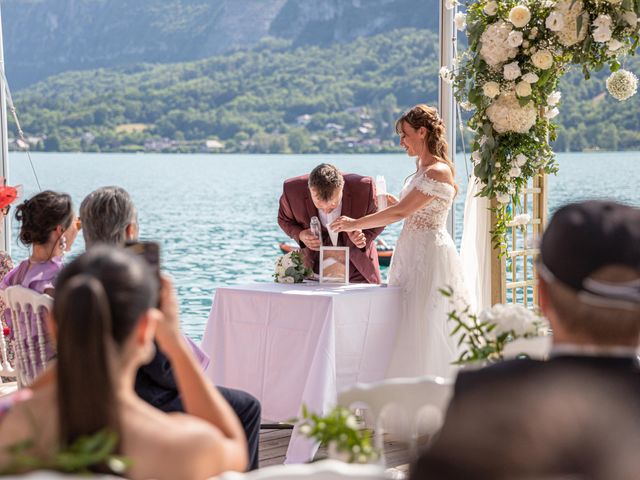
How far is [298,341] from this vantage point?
4.21 m

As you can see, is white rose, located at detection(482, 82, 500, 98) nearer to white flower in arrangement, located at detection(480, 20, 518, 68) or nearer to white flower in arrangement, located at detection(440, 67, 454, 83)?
white flower in arrangement, located at detection(480, 20, 518, 68)

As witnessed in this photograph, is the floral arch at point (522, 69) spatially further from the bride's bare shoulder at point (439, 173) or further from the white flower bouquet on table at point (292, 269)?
the white flower bouquet on table at point (292, 269)

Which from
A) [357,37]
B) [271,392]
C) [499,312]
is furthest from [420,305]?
[357,37]

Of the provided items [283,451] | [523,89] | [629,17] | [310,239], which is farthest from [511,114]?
[283,451]

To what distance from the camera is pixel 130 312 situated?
61.5 inches

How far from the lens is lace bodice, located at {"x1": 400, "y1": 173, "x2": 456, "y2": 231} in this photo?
173 inches

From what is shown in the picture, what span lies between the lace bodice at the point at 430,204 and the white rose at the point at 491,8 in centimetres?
89

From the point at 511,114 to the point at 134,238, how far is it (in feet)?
7.38

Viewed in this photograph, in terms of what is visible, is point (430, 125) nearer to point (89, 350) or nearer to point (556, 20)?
point (556, 20)

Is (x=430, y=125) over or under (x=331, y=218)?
over

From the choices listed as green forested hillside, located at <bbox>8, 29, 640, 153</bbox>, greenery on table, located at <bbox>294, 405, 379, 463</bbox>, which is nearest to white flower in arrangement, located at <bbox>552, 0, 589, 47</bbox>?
greenery on table, located at <bbox>294, 405, 379, 463</bbox>

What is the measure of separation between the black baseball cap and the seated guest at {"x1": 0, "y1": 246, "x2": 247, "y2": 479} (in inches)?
23.6

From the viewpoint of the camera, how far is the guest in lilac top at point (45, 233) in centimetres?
343

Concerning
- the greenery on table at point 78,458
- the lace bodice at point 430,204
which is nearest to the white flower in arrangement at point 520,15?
the lace bodice at point 430,204
